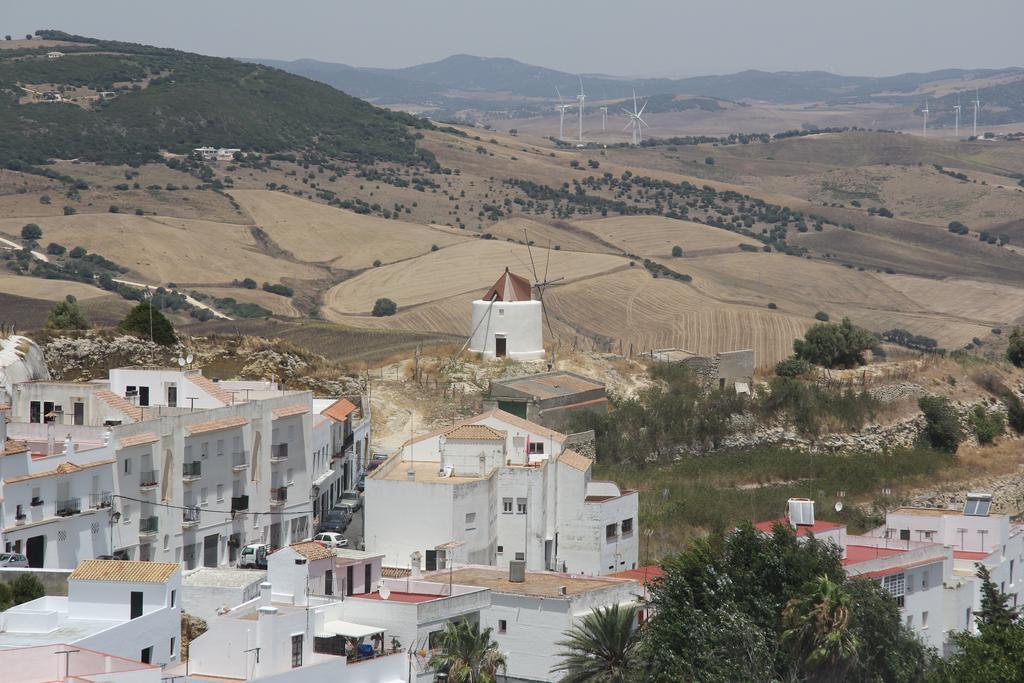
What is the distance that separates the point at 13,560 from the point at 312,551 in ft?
15.9

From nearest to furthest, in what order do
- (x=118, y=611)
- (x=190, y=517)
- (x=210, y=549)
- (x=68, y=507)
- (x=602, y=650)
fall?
(x=118, y=611) < (x=602, y=650) < (x=68, y=507) < (x=190, y=517) < (x=210, y=549)

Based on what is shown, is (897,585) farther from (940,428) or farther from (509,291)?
(509,291)

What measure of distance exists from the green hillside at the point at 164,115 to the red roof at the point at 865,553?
11409 centimetres

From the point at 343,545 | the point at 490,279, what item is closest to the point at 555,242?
the point at 490,279

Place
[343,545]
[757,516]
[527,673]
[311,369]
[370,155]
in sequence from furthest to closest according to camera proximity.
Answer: [370,155] < [311,369] < [757,516] < [343,545] < [527,673]

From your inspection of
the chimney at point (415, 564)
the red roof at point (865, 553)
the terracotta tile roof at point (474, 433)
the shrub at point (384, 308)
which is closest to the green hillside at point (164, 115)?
the shrub at point (384, 308)

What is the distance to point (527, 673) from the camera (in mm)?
32375

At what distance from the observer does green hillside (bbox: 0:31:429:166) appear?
154m

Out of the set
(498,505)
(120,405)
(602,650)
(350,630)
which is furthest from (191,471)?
(602,650)

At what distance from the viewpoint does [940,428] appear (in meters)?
58.6

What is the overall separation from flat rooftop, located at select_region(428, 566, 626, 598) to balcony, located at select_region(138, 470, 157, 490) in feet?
18.7

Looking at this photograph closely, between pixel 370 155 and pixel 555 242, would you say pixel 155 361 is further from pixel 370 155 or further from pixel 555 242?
pixel 370 155

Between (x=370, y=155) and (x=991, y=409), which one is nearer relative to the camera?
(x=991, y=409)

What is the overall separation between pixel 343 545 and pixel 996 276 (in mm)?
110059
